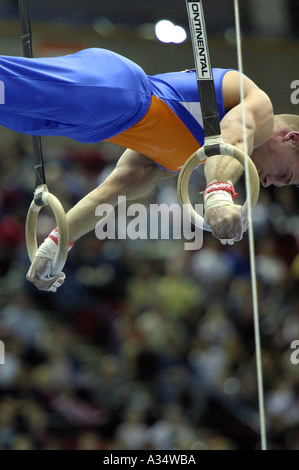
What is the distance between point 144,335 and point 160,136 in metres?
2.32

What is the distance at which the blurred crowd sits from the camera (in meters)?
4.27

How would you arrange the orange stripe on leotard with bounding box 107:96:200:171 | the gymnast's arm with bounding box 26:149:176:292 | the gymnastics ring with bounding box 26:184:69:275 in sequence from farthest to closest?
the gymnast's arm with bounding box 26:149:176:292
the orange stripe on leotard with bounding box 107:96:200:171
the gymnastics ring with bounding box 26:184:69:275

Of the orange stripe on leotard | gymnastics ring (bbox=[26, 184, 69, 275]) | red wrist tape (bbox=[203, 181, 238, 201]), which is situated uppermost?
the orange stripe on leotard

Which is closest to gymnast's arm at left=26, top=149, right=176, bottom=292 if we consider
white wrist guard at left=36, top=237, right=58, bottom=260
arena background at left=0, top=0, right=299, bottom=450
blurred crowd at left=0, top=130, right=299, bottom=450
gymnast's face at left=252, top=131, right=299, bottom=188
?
white wrist guard at left=36, top=237, right=58, bottom=260

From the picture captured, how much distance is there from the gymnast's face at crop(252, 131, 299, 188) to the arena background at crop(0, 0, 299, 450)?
1461 mm

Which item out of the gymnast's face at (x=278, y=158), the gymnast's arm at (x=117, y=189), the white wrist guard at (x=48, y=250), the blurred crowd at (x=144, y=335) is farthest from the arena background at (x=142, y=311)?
the white wrist guard at (x=48, y=250)

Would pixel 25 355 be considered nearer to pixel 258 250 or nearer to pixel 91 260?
pixel 91 260

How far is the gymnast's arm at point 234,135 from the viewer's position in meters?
1.93

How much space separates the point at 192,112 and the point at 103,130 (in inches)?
12.9

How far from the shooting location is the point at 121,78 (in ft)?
7.55

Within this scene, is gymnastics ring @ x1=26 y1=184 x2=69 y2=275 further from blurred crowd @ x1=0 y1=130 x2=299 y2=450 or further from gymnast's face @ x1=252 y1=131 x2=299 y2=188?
blurred crowd @ x1=0 y1=130 x2=299 y2=450

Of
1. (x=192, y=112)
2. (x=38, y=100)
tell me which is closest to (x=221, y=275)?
(x=192, y=112)

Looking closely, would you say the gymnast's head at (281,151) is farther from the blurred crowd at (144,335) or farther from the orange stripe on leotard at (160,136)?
the blurred crowd at (144,335)

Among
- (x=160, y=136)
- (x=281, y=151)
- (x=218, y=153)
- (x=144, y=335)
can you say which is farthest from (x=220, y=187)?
(x=144, y=335)
